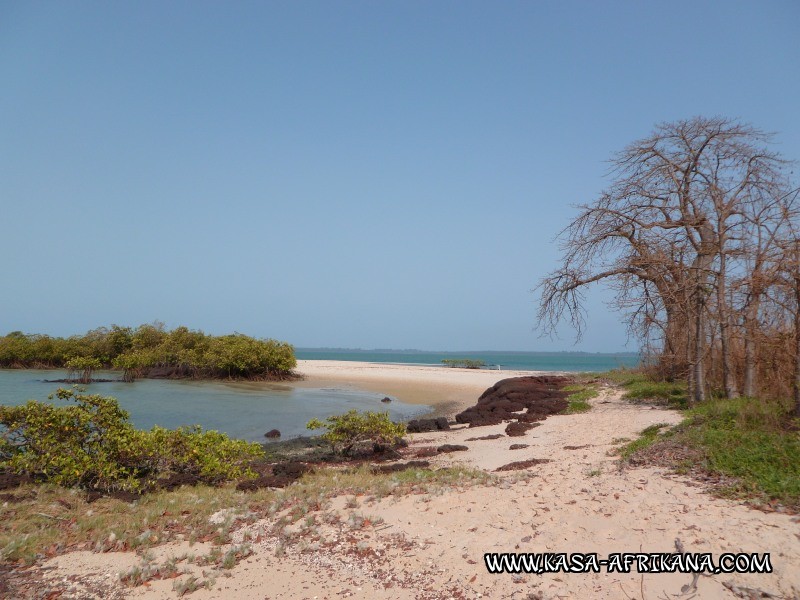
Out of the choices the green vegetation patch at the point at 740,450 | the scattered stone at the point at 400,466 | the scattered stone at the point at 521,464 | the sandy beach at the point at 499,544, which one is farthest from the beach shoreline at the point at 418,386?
the sandy beach at the point at 499,544

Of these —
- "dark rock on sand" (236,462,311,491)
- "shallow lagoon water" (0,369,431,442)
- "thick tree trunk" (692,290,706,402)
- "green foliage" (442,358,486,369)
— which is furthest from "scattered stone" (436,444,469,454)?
"green foliage" (442,358,486,369)

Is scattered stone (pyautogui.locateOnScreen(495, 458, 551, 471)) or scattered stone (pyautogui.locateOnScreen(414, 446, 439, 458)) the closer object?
scattered stone (pyautogui.locateOnScreen(495, 458, 551, 471))

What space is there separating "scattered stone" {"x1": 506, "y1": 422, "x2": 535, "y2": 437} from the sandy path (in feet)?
18.3

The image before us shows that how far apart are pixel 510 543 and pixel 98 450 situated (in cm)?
687

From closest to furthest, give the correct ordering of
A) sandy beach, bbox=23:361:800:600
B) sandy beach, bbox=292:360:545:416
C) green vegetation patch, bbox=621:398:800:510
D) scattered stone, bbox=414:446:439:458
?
sandy beach, bbox=23:361:800:600 → green vegetation patch, bbox=621:398:800:510 → scattered stone, bbox=414:446:439:458 → sandy beach, bbox=292:360:545:416

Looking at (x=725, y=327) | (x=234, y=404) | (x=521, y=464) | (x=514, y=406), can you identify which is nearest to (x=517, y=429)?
(x=521, y=464)

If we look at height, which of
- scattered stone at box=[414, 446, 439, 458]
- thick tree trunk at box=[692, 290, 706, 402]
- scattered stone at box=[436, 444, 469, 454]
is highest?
thick tree trunk at box=[692, 290, 706, 402]

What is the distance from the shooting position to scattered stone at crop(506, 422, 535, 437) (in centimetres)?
1279

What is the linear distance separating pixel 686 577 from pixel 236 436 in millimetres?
14326

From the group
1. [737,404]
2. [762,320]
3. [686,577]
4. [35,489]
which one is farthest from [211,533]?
[762,320]

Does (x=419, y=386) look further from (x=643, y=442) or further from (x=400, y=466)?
(x=643, y=442)

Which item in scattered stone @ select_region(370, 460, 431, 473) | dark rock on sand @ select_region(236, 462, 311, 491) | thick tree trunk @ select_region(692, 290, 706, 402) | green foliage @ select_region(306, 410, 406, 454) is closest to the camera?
dark rock on sand @ select_region(236, 462, 311, 491)

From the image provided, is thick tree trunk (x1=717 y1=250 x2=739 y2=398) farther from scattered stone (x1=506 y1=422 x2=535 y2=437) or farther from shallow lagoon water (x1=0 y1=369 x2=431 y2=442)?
shallow lagoon water (x1=0 y1=369 x2=431 y2=442)

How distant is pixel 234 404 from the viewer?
24500 millimetres
